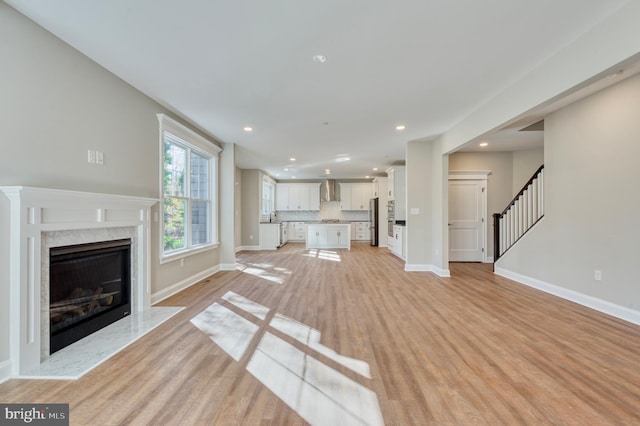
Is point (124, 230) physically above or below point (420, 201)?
below

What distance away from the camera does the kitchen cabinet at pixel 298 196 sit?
427 inches

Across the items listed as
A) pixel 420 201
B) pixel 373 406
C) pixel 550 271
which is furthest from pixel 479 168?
pixel 373 406

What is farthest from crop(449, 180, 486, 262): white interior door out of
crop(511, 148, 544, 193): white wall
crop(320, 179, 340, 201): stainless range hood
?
crop(320, 179, 340, 201): stainless range hood

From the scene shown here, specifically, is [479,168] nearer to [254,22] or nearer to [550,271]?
[550,271]

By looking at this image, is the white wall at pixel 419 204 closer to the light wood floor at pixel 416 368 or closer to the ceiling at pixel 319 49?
the ceiling at pixel 319 49

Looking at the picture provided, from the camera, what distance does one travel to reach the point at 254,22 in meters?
1.99

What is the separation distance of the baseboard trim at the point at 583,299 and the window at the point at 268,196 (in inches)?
304

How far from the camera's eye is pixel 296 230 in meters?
11.0

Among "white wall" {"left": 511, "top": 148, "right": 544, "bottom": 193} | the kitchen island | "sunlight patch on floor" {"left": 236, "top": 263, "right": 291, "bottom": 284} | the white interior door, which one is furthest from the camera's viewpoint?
the kitchen island

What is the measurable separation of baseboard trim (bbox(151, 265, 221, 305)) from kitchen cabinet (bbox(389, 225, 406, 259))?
4.58 metres

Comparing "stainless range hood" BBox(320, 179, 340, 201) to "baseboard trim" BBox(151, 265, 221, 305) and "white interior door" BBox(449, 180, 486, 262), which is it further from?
"baseboard trim" BBox(151, 265, 221, 305)

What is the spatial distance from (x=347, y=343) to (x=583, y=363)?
1.88 m

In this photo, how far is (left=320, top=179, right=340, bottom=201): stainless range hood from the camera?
1095 centimetres

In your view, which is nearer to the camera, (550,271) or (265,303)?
(265,303)
